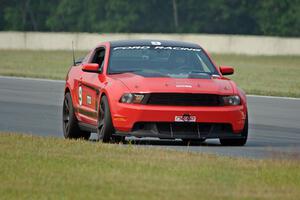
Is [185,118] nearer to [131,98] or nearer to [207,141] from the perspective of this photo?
[131,98]

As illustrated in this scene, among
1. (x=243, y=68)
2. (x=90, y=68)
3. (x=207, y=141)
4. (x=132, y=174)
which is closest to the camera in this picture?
(x=132, y=174)

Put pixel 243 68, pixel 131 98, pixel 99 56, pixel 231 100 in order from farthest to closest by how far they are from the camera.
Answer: pixel 243 68 < pixel 99 56 < pixel 231 100 < pixel 131 98

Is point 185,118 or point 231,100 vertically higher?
point 231,100

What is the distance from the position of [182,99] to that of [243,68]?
30084mm

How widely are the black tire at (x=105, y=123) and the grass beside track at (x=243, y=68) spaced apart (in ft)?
48.0

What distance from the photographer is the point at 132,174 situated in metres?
11.2

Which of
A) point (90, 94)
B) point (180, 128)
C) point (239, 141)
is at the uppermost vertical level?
point (180, 128)

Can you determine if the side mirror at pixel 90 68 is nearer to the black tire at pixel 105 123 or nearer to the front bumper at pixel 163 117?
the black tire at pixel 105 123

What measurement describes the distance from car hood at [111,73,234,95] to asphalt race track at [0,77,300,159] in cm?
70

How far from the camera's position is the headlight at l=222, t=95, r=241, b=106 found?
15062mm

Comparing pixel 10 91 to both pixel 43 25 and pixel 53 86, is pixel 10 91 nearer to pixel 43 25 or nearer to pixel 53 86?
pixel 53 86

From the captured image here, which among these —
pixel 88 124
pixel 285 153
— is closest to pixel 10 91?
pixel 88 124

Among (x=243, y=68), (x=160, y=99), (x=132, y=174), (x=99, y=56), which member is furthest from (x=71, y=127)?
(x=243, y=68)

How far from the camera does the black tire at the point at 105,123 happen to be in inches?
589
